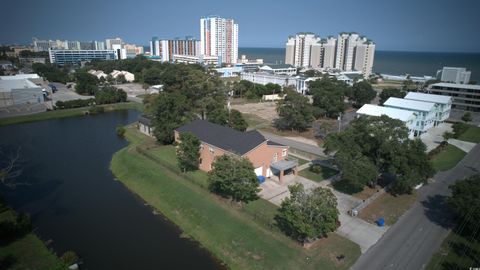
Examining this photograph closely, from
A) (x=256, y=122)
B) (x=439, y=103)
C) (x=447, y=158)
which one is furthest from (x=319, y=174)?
(x=439, y=103)

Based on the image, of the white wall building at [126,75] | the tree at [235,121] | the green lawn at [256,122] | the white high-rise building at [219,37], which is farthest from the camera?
the white high-rise building at [219,37]

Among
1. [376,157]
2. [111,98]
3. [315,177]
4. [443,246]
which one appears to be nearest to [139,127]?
[111,98]

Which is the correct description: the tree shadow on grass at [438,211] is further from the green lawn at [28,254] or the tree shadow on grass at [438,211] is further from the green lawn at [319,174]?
the green lawn at [28,254]

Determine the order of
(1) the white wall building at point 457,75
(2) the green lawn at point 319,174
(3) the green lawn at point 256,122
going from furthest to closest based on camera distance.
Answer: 1. (1) the white wall building at point 457,75
2. (3) the green lawn at point 256,122
3. (2) the green lawn at point 319,174

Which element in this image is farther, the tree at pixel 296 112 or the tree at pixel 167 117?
the tree at pixel 296 112

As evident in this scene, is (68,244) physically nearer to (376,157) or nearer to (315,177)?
(315,177)

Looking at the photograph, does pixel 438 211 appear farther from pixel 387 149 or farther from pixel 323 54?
pixel 323 54

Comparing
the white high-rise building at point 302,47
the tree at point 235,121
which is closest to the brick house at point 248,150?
the tree at point 235,121
